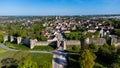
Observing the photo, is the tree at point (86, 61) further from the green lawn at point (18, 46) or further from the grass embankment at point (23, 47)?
the green lawn at point (18, 46)

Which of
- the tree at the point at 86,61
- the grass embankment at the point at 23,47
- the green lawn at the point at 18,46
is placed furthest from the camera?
the green lawn at the point at 18,46

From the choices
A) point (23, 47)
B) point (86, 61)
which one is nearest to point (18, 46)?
point (23, 47)

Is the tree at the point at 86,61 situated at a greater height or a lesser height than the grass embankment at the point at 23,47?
greater

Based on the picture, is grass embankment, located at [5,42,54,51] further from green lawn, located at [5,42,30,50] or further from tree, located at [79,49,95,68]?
tree, located at [79,49,95,68]

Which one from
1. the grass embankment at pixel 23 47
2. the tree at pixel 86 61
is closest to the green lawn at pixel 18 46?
the grass embankment at pixel 23 47

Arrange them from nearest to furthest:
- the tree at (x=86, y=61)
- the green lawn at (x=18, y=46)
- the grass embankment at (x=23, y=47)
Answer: the tree at (x=86, y=61) < the grass embankment at (x=23, y=47) < the green lawn at (x=18, y=46)

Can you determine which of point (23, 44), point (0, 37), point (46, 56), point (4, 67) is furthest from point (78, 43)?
point (0, 37)

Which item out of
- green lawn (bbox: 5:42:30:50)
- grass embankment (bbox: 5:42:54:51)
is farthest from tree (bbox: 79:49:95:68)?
green lawn (bbox: 5:42:30:50)

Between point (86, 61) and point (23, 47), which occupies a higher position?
point (86, 61)

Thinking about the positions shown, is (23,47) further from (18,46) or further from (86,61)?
(86,61)

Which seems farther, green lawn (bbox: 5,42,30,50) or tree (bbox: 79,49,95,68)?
green lawn (bbox: 5,42,30,50)

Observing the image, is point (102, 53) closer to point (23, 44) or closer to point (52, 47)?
point (52, 47)
